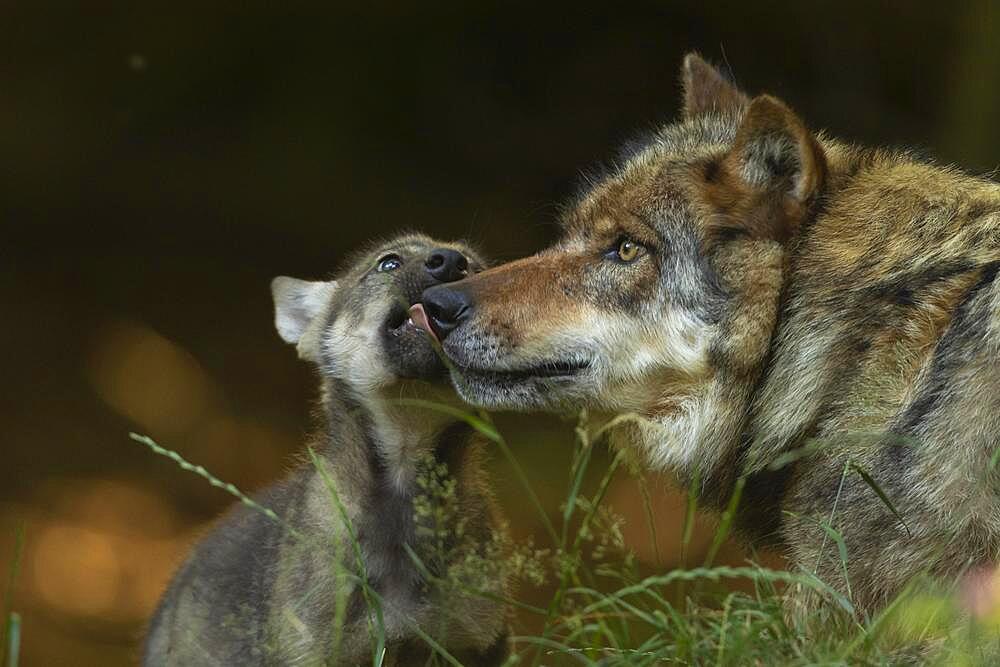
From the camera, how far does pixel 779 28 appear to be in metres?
10.1

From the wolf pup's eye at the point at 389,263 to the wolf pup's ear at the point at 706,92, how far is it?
3.98 ft

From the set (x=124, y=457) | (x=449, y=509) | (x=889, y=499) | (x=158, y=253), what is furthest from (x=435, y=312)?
(x=158, y=253)

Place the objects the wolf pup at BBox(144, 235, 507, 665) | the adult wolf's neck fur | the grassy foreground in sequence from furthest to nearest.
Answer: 1. the wolf pup at BBox(144, 235, 507, 665)
2. the adult wolf's neck fur
3. the grassy foreground

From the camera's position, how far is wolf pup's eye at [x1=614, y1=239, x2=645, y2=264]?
4.06 meters

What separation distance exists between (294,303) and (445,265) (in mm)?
1017

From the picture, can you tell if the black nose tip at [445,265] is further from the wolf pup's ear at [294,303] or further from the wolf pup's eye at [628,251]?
the wolf pup's eye at [628,251]

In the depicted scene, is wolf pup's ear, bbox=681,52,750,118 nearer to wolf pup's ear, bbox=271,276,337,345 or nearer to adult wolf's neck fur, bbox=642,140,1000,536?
adult wolf's neck fur, bbox=642,140,1000,536

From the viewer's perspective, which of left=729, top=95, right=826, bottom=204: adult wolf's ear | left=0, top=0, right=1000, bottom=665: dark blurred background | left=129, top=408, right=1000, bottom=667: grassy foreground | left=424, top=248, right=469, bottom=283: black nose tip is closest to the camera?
left=129, top=408, right=1000, bottom=667: grassy foreground

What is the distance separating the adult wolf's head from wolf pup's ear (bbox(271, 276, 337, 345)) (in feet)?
5.04

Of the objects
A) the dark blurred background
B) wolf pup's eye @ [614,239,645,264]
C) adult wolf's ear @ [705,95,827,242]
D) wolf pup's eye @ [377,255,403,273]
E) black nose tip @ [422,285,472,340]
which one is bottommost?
the dark blurred background

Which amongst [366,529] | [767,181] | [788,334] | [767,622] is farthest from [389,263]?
[767,622]

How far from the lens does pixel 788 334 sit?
3.75 m

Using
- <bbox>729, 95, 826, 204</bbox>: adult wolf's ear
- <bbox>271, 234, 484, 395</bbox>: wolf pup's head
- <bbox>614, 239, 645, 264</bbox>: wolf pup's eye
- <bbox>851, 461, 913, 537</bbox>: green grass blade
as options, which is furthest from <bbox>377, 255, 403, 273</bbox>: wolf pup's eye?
<bbox>851, 461, 913, 537</bbox>: green grass blade

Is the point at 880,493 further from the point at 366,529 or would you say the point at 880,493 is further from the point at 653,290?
the point at 366,529
